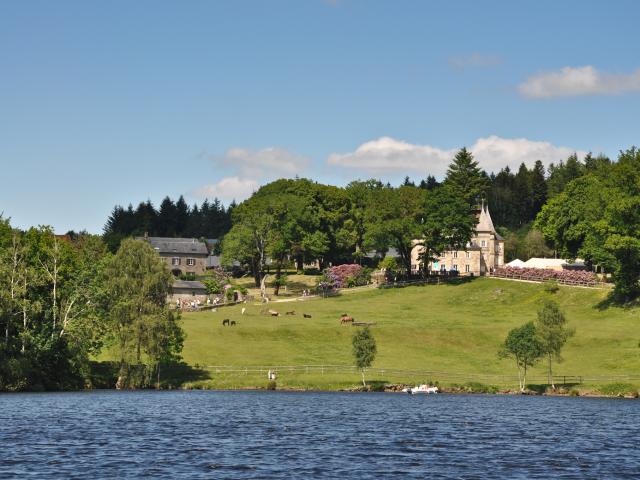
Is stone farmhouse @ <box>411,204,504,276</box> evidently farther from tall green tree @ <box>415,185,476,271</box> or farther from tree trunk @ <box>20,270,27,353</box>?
tree trunk @ <box>20,270,27,353</box>

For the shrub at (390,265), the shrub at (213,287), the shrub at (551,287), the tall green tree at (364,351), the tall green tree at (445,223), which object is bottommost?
the tall green tree at (364,351)

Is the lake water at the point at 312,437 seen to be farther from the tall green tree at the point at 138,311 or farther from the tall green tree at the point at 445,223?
the tall green tree at the point at 445,223

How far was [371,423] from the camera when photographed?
64.8 metres

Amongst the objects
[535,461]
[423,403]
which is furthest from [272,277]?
[535,461]

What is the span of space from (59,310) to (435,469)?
2318 inches

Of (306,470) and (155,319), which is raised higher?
(155,319)

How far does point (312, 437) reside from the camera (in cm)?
5659

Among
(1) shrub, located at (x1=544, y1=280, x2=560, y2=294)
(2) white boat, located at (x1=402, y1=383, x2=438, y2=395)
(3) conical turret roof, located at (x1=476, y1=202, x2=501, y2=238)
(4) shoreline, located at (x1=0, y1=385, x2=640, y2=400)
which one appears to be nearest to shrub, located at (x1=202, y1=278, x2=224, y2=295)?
(3) conical turret roof, located at (x1=476, y1=202, x2=501, y2=238)

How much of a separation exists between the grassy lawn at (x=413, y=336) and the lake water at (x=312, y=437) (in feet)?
60.2

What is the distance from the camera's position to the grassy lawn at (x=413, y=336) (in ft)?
338

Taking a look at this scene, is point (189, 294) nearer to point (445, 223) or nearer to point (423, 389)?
point (445, 223)

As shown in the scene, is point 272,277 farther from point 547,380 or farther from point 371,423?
point 371,423

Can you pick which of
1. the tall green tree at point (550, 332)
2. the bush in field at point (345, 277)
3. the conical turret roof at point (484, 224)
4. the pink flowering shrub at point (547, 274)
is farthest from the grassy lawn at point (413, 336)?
the conical turret roof at point (484, 224)

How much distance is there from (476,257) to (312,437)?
130 m
